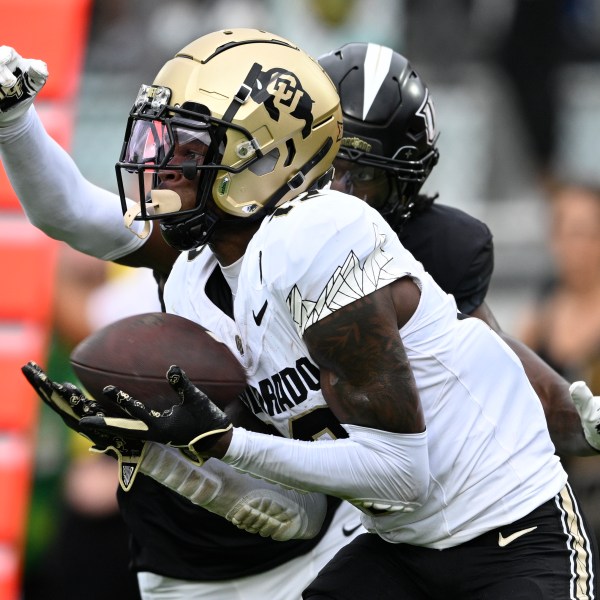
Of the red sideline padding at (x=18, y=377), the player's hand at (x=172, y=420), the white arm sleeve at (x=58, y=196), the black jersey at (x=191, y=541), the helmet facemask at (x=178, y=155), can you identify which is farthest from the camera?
the red sideline padding at (x=18, y=377)

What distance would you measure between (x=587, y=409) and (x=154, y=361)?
1.03 meters

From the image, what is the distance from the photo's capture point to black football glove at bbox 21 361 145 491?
2.79 metres

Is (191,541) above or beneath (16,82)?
beneath

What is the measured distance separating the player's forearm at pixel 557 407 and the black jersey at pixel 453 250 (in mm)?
160

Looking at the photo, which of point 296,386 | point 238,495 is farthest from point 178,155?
point 238,495

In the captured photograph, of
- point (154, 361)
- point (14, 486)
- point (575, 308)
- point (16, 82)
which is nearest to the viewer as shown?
point (154, 361)

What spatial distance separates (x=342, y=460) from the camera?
9.09 feet

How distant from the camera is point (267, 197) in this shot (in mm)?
3047

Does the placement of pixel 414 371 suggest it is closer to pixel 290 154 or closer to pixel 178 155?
pixel 290 154

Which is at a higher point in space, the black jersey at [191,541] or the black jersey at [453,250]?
the black jersey at [453,250]

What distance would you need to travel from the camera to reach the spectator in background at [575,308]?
518cm

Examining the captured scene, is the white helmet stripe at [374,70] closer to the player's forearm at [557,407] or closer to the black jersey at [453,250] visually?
the black jersey at [453,250]

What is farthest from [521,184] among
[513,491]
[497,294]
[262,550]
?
[513,491]

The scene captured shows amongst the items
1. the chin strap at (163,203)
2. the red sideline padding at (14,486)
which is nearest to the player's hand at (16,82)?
the chin strap at (163,203)
